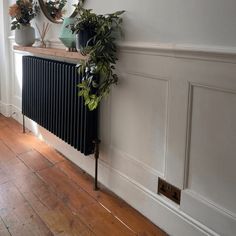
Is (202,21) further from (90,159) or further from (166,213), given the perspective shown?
(90,159)

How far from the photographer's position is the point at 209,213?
1.37 metres

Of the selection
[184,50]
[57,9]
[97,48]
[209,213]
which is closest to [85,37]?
[97,48]

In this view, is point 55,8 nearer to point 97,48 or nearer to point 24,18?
point 24,18

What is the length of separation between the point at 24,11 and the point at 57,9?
43 cm

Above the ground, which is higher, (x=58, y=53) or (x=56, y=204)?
(x=58, y=53)

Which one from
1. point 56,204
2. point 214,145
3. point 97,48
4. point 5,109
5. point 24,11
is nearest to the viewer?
point 214,145

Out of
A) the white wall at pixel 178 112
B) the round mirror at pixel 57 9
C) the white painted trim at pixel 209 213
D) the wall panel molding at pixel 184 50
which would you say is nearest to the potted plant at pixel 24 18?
the round mirror at pixel 57 9

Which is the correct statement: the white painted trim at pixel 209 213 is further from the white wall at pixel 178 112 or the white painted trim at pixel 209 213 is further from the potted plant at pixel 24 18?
the potted plant at pixel 24 18

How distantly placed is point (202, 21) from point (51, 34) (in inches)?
63.2

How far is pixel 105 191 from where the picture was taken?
6.57 ft

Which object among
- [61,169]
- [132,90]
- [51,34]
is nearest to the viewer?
[132,90]

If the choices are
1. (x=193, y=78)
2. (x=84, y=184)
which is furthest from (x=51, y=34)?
(x=193, y=78)

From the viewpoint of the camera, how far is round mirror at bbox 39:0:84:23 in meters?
2.27

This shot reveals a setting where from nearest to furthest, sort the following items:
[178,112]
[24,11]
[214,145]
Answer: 1. [214,145]
2. [178,112]
3. [24,11]
